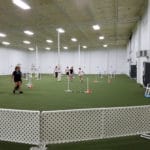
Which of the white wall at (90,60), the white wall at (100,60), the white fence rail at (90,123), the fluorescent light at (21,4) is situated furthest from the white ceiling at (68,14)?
the white wall at (100,60)

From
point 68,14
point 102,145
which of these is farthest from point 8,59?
point 102,145

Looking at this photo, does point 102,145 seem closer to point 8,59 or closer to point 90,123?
point 90,123

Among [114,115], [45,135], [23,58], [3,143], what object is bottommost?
[3,143]

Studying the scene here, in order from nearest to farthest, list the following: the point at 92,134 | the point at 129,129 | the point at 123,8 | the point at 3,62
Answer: the point at 92,134, the point at 129,129, the point at 123,8, the point at 3,62

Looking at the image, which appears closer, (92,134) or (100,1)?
(92,134)

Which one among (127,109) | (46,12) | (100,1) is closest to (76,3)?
(100,1)

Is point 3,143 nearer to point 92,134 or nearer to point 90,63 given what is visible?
point 92,134

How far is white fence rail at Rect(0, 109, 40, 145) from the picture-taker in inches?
173

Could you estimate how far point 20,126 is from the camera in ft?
14.9

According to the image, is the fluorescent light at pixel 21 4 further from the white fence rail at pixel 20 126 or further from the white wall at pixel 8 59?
the white wall at pixel 8 59

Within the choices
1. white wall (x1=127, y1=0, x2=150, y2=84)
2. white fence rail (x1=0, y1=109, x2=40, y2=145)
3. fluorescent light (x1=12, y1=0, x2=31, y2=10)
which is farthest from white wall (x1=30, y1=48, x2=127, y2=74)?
white fence rail (x1=0, y1=109, x2=40, y2=145)

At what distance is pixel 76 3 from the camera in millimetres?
15336

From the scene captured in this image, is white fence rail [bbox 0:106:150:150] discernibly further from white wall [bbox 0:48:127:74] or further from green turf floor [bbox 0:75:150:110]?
white wall [bbox 0:48:127:74]

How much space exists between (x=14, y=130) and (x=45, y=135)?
0.66 metres
